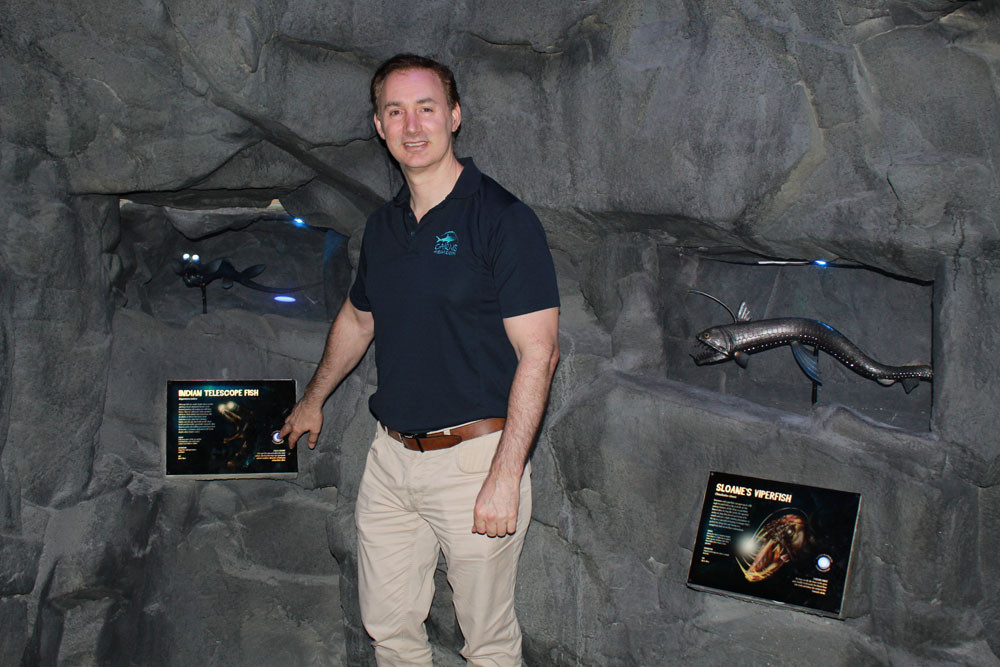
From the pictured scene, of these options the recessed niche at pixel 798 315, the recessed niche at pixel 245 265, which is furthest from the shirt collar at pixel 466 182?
the recessed niche at pixel 245 265

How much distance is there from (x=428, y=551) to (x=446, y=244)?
864 millimetres

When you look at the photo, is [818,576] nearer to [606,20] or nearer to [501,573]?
[501,573]

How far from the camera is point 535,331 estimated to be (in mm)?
2217

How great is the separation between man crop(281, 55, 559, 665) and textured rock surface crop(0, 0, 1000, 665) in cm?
72

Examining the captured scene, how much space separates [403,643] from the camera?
2.54 metres

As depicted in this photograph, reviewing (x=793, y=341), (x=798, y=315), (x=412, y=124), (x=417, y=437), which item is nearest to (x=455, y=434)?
(x=417, y=437)

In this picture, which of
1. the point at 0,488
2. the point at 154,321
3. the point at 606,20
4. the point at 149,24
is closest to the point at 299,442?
the point at 154,321

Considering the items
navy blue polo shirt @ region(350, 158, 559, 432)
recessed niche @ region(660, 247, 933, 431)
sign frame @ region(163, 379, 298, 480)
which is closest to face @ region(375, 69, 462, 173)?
navy blue polo shirt @ region(350, 158, 559, 432)

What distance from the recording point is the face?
2.31 meters

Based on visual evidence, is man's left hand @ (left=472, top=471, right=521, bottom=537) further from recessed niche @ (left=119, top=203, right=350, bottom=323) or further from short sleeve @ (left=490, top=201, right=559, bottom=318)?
recessed niche @ (left=119, top=203, right=350, bottom=323)

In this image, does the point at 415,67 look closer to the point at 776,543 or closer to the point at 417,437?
the point at 417,437

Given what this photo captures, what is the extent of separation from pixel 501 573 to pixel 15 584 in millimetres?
1918

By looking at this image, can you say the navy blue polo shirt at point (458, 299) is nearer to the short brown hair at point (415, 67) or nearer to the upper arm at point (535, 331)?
the upper arm at point (535, 331)

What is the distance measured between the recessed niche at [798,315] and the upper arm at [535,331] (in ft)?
3.57
